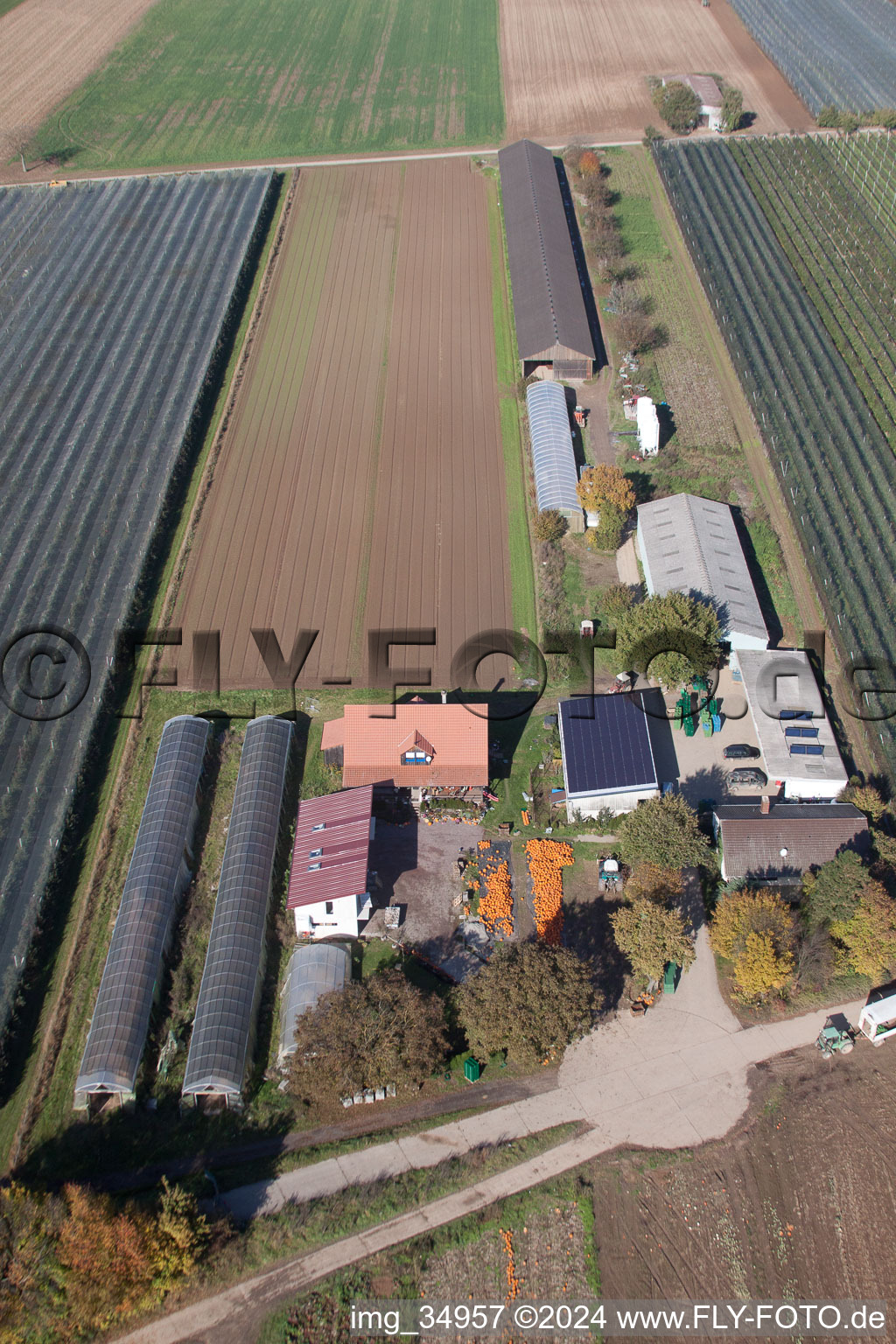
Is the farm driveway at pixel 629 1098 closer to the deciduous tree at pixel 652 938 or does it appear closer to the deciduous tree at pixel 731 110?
the deciduous tree at pixel 652 938

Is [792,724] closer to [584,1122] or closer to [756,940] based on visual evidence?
[756,940]

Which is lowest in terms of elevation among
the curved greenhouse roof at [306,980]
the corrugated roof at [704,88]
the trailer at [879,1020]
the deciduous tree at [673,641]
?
the trailer at [879,1020]

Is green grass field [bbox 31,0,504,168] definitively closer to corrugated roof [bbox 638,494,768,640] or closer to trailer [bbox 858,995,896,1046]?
corrugated roof [bbox 638,494,768,640]

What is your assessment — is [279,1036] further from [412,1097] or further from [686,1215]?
[686,1215]

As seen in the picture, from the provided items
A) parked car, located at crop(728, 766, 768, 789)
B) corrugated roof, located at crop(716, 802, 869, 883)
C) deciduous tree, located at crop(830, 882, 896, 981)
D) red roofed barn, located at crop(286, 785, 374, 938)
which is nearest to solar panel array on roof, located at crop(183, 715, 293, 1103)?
red roofed barn, located at crop(286, 785, 374, 938)

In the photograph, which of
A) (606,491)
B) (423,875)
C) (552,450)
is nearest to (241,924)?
(423,875)

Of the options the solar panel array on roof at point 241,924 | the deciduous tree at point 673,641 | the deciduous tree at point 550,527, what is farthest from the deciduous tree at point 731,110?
the solar panel array on roof at point 241,924

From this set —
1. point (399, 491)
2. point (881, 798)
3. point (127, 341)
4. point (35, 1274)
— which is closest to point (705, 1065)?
point (881, 798)
